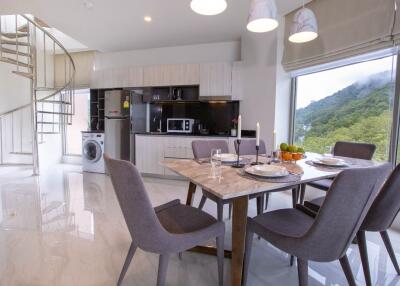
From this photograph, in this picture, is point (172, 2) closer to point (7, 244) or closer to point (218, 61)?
point (218, 61)

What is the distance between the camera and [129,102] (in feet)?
14.2

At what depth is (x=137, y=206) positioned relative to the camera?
1.08 metres

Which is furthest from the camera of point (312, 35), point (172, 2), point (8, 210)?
point (172, 2)

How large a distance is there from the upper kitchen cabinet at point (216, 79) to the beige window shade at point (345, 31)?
3.36 ft

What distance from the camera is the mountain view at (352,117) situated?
8.14 feet

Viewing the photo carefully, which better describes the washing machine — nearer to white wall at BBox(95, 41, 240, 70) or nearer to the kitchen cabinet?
white wall at BBox(95, 41, 240, 70)

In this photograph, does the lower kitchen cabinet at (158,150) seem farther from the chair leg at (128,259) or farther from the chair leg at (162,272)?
the chair leg at (162,272)

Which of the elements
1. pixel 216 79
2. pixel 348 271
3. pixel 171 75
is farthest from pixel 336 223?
pixel 171 75

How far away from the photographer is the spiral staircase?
414cm

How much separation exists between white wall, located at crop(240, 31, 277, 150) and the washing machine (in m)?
2.89

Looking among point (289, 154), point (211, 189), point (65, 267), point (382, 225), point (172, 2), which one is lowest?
point (65, 267)

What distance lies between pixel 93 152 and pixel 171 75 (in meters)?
2.25

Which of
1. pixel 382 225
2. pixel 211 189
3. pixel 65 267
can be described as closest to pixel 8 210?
pixel 65 267

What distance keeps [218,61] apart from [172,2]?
146 cm
